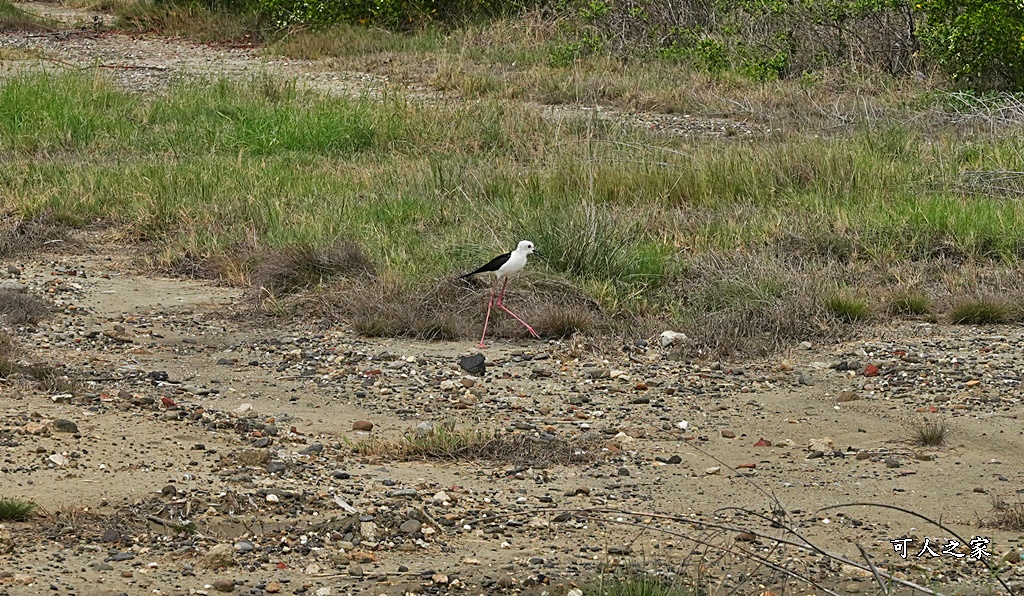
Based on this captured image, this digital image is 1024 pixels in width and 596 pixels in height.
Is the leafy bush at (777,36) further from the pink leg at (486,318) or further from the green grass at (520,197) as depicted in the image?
the pink leg at (486,318)

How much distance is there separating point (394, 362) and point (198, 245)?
7.61ft

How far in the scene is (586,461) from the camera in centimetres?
540

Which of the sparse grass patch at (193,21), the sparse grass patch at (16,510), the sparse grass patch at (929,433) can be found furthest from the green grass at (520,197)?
the sparse grass patch at (193,21)

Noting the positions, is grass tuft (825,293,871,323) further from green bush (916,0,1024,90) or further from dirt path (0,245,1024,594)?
green bush (916,0,1024,90)

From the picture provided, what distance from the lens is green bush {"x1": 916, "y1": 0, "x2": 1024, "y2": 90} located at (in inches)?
473

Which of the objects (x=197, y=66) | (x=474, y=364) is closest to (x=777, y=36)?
(x=197, y=66)

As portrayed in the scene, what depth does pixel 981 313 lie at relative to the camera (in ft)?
23.7

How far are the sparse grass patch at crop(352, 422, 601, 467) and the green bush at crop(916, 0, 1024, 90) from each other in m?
7.65

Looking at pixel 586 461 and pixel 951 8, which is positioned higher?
pixel 951 8

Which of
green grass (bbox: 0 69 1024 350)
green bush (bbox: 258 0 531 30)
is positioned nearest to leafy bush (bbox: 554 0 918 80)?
green bush (bbox: 258 0 531 30)

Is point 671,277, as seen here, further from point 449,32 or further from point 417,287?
point 449,32

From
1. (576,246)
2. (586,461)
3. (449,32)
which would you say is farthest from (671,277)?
(449,32)

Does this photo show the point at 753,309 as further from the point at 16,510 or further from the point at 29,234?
the point at 29,234

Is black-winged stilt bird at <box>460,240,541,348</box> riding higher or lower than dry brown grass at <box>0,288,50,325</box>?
higher
